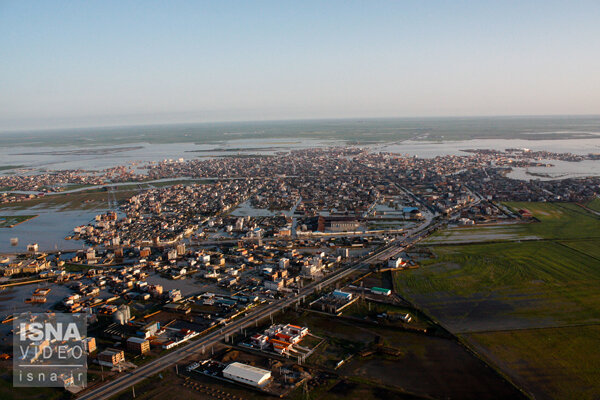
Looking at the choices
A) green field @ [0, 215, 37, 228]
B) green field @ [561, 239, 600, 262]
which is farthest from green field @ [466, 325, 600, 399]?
green field @ [0, 215, 37, 228]

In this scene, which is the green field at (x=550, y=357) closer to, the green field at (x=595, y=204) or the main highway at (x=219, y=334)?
the main highway at (x=219, y=334)

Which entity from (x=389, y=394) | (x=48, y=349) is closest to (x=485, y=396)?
(x=389, y=394)

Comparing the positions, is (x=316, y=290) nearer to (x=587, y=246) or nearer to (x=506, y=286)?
(x=506, y=286)

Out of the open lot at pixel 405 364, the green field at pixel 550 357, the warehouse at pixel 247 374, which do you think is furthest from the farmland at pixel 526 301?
the warehouse at pixel 247 374

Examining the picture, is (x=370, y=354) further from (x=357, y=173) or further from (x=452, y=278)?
(x=357, y=173)

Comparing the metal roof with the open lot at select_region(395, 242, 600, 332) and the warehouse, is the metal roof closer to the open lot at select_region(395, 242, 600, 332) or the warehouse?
the warehouse

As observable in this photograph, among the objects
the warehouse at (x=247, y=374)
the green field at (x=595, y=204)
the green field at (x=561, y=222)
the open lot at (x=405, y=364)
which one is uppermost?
the green field at (x=595, y=204)

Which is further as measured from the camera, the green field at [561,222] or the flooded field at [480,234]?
the green field at [561,222]
